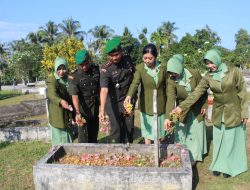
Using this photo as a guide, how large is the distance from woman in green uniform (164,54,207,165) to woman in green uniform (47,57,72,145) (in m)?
1.63

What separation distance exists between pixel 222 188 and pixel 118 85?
2.09m

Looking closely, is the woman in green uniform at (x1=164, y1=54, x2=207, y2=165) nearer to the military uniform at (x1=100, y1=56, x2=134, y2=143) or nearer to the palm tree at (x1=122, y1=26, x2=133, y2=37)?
the military uniform at (x1=100, y1=56, x2=134, y2=143)

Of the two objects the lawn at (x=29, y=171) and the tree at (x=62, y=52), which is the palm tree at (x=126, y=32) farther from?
the lawn at (x=29, y=171)

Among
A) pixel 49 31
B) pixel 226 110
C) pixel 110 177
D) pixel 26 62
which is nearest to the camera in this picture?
pixel 110 177

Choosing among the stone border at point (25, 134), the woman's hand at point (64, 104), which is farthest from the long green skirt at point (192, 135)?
the stone border at point (25, 134)

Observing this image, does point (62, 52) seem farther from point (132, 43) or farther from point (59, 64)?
point (59, 64)

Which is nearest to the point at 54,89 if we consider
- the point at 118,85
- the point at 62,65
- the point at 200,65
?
the point at 62,65

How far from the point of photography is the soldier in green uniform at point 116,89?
16.5 feet

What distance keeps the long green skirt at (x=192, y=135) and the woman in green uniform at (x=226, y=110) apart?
0.57 m

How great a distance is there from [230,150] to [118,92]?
185 centimetres

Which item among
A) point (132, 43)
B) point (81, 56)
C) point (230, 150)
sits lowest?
point (230, 150)

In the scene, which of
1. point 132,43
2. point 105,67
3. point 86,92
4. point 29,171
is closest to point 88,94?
point 86,92

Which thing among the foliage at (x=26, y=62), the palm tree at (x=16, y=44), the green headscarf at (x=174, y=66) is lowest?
the green headscarf at (x=174, y=66)

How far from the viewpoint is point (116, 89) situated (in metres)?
5.30
